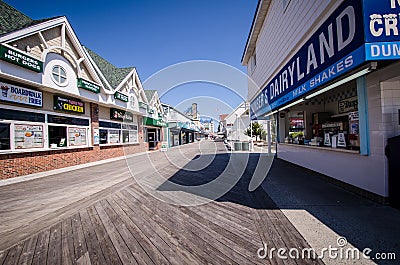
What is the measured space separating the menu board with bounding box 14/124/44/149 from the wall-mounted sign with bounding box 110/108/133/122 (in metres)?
5.35

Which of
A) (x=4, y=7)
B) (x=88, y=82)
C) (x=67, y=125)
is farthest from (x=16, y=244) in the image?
(x=4, y=7)

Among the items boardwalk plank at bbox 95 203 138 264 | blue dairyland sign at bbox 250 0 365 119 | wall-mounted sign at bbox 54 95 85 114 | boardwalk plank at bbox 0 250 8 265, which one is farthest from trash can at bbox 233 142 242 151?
boardwalk plank at bbox 0 250 8 265

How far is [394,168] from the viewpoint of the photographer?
3.31 metres

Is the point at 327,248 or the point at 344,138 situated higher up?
the point at 344,138

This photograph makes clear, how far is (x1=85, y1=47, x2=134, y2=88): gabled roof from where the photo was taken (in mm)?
14062

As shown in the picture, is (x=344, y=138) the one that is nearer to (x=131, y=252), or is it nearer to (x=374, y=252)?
(x=374, y=252)

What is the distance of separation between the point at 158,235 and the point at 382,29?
456 centimetres

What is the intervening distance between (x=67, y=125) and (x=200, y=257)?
32.6 feet

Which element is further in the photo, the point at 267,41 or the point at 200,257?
the point at 267,41

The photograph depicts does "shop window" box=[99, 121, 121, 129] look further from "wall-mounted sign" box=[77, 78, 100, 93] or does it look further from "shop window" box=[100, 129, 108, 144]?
"wall-mounted sign" box=[77, 78, 100, 93]

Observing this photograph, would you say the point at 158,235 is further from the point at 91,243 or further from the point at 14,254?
the point at 14,254

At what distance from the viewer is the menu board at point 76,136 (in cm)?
959

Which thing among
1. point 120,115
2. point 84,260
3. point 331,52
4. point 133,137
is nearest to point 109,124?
point 120,115

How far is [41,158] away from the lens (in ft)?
26.2
